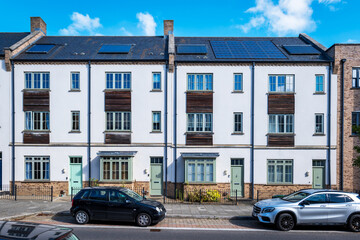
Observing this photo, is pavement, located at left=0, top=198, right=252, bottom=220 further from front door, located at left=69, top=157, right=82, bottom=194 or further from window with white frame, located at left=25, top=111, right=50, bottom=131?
window with white frame, located at left=25, top=111, right=50, bottom=131

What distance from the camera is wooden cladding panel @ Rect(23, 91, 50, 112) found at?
668 inches

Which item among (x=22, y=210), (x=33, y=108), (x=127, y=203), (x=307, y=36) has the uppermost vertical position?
(x=307, y=36)

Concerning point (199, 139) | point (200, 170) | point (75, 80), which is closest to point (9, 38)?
point (75, 80)

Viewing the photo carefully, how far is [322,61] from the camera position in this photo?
A: 17047mm

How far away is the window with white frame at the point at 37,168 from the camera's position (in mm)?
16906

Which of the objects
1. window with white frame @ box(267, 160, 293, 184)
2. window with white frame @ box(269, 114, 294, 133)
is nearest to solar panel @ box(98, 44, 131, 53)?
window with white frame @ box(269, 114, 294, 133)

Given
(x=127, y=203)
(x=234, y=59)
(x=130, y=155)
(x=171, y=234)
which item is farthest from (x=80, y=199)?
(x=234, y=59)

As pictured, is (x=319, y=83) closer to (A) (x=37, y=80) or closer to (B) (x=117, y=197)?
(B) (x=117, y=197)

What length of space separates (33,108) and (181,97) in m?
10.7

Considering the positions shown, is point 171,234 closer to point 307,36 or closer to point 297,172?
point 297,172

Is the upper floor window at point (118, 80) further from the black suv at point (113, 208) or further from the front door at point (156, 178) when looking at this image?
the black suv at point (113, 208)

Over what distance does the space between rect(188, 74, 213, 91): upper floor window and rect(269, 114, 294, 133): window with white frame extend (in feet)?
16.6

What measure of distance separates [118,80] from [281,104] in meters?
12.0

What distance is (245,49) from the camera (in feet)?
63.3
